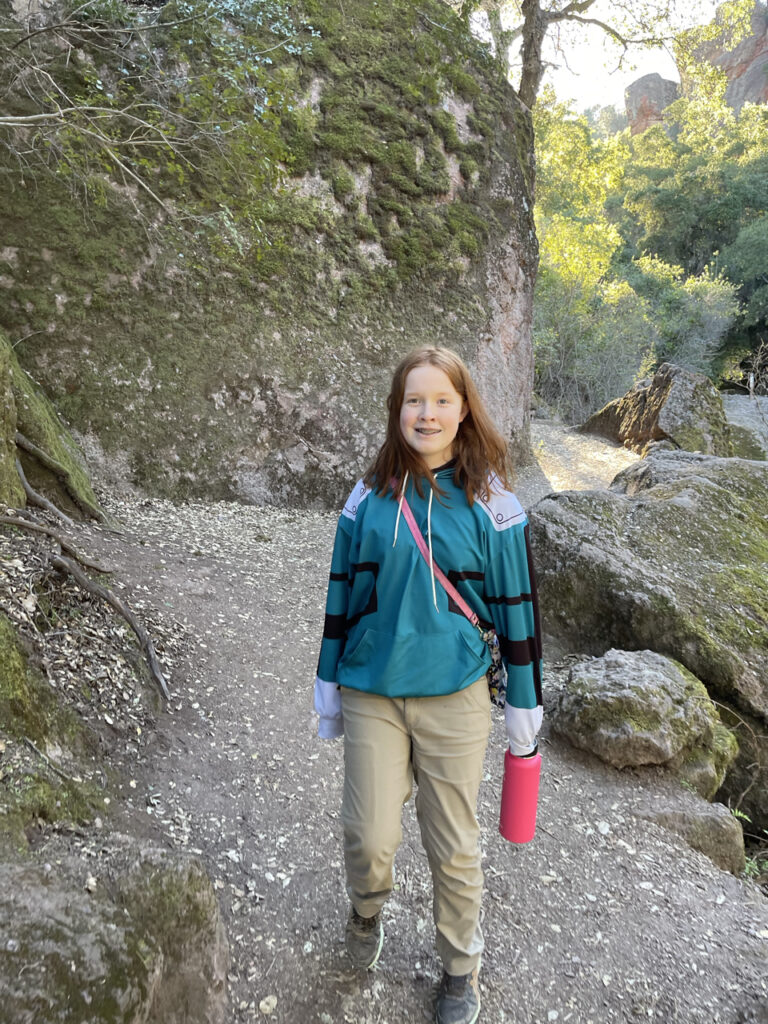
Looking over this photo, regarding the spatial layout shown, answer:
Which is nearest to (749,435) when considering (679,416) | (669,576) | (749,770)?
(679,416)

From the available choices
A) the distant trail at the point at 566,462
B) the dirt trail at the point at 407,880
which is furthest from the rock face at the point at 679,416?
the dirt trail at the point at 407,880

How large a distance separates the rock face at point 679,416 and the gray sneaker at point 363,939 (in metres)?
10.1

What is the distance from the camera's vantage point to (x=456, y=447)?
1.95 metres

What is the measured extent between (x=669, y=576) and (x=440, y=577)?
329 cm

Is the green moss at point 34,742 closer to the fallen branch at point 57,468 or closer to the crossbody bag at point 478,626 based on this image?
the crossbody bag at point 478,626

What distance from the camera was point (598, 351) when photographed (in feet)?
57.5

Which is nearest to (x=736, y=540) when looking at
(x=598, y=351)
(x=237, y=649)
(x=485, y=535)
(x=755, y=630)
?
(x=755, y=630)

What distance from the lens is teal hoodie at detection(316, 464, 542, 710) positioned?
1741 mm

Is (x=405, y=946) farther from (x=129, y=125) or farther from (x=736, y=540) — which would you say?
(x=129, y=125)

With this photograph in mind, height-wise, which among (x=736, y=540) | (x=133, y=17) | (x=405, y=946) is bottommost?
(x=405, y=946)

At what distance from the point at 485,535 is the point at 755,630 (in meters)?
3.27

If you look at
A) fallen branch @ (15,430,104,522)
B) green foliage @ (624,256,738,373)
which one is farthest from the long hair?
green foliage @ (624,256,738,373)

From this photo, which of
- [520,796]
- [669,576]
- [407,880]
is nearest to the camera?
[520,796]

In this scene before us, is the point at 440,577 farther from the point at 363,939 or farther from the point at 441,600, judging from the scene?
the point at 363,939
